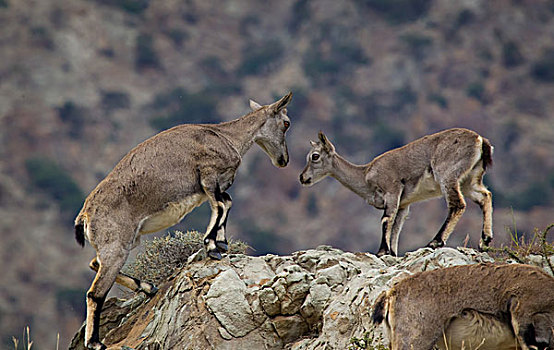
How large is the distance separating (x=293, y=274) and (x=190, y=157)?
89.5 inches

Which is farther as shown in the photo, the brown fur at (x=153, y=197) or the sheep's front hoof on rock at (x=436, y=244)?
the sheep's front hoof on rock at (x=436, y=244)

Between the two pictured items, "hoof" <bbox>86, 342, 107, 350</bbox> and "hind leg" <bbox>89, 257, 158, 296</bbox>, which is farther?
"hind leg" <bbox>89, 257, 158, 296</bbox>

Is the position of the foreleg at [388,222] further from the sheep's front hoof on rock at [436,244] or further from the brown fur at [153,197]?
the brown fur at [153,197]

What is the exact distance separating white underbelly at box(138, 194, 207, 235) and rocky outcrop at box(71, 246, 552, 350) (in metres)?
0.69

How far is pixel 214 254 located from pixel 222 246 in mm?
342

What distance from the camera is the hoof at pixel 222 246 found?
866 cm

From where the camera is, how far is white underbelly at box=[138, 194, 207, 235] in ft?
27.4

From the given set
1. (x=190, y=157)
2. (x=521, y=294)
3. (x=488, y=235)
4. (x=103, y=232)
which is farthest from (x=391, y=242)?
(x=521, y=294)

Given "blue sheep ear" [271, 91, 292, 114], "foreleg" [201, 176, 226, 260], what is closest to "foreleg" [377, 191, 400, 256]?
"blue sheep ear" [271, 91, 292, 114]

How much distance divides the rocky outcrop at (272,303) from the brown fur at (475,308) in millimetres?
1105

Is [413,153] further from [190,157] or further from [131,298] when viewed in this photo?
[131,298]

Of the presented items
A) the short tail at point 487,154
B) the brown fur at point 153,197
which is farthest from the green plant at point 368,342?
the short tail at point 487,154

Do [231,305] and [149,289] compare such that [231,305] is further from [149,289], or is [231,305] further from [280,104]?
[280,104]

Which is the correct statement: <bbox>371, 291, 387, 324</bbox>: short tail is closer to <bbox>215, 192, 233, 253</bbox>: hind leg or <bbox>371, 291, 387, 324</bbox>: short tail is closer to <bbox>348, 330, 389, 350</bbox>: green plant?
<bbox>348, 330, 389, 350</bbox>: green plant
